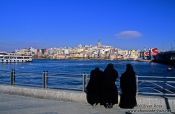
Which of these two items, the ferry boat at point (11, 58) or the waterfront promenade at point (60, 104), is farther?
the ferry boat at point (11, 58)

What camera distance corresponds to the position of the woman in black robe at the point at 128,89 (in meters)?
11.6

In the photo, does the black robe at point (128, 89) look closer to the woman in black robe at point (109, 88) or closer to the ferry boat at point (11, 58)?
the woman in black robe at point (109, 88)

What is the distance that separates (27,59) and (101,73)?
150 metres

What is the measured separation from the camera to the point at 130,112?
10812 millimetres

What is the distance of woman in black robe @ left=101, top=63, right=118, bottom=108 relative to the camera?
1168cm

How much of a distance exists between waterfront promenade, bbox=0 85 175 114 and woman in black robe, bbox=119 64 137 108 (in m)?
0.21

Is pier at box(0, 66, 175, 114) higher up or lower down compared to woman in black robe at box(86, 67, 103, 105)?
lower down

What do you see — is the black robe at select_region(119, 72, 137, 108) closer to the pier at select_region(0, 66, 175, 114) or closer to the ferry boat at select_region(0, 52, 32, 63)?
the pier at select_region(0, 66, 175, 114)

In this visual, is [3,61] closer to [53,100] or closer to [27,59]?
[27,59]

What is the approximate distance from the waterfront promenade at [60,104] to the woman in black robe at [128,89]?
212mm

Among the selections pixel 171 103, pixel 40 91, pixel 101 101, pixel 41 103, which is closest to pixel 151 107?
pixel 171 103

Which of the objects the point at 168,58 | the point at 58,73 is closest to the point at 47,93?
the point at 58,73

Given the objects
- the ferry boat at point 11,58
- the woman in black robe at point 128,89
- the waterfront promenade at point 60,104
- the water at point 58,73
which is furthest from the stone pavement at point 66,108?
the ferry boat at point 11,58

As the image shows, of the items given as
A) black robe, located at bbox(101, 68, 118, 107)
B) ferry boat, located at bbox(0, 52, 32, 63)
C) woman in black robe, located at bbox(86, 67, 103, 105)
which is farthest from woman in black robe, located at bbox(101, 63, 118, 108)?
ferry boat, located at bbox(0, 52, 32, 63)
